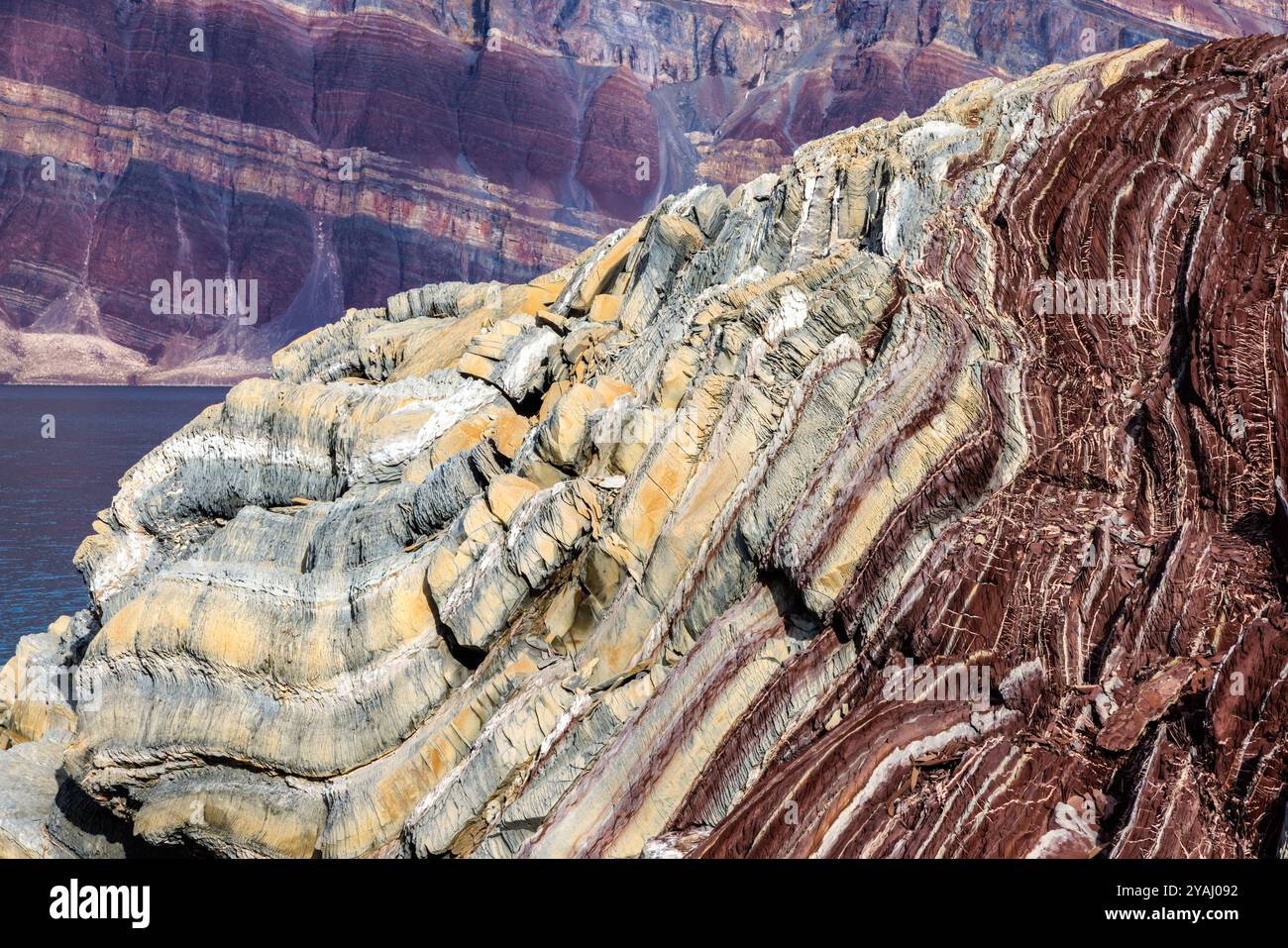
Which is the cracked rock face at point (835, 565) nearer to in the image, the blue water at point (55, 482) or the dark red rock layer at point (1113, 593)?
the dark red rock layer at point (1113, 593)

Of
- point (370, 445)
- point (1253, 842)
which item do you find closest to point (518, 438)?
point (370, 445)

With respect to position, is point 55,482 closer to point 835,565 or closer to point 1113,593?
point 835,565

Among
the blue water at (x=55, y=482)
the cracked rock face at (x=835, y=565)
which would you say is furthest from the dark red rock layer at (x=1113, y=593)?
the blue water at (x=55, y=482)

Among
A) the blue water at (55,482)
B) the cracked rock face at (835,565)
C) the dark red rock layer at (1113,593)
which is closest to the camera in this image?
the dark red rock layer at (1113,593)

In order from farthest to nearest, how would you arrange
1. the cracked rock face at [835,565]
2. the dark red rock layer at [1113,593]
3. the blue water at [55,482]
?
the blue water at [55,482] → the cracked rock face at [835,565] → the dark red rock layer at [1113,593]

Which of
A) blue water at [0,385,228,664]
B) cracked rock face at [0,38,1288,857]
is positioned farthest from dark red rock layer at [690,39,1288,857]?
blue water at [0,385,228,664]

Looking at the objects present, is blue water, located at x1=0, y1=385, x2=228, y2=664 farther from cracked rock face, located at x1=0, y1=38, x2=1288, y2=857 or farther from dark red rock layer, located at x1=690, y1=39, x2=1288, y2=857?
dark red rock layer, located at x1=690, y1=39, x2=1288, y2=857
